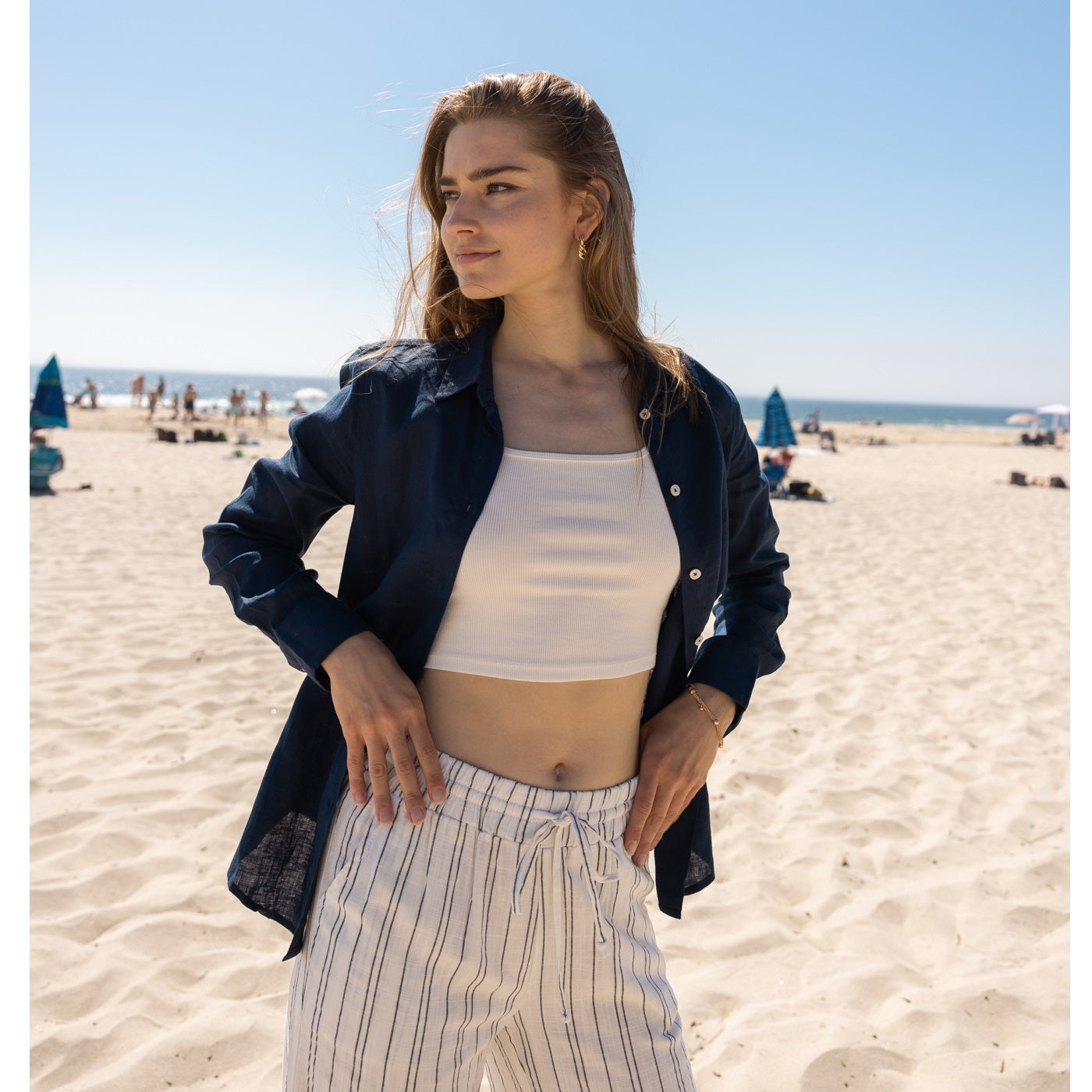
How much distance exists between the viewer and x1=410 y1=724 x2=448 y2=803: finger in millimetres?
1291

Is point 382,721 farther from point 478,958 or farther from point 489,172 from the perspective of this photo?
point 489,172

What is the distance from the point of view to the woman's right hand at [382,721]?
1.28m

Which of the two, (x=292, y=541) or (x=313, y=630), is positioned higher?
(x=292, y=541)

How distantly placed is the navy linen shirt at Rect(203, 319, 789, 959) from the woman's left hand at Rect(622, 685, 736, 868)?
0.14 feet

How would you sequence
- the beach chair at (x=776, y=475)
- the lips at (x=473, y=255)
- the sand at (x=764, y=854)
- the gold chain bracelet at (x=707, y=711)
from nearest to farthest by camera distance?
the lips at (x=473, y=255)
the gold chain bracelet at (x=707, y=711)
the sand at (x=764, y=854)
the beach chair at (x=776, y=475)

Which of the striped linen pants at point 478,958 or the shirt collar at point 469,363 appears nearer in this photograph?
the striped linen pants at point 478,958

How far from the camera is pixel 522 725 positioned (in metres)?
1.36

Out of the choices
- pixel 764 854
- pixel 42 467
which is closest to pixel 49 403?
pixel 42 467

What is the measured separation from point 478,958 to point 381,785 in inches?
10.8

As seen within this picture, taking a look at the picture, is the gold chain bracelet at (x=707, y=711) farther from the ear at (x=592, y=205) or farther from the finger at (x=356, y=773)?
the ear at (x=592, y=205)

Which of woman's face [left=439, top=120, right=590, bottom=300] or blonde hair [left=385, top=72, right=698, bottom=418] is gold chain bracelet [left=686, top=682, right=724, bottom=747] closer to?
blonde hair [left=385, top=72, right=698, bottom=418]

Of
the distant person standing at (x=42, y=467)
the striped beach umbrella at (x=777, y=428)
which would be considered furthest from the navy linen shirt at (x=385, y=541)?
the striped beach umbrella at (x=777, y=428)

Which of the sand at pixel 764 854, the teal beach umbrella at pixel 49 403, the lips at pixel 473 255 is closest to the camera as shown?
the lips at pixel 473 255

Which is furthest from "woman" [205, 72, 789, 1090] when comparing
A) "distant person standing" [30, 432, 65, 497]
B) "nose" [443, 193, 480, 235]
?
"distant person standing" [30, 432, 65, 497]
